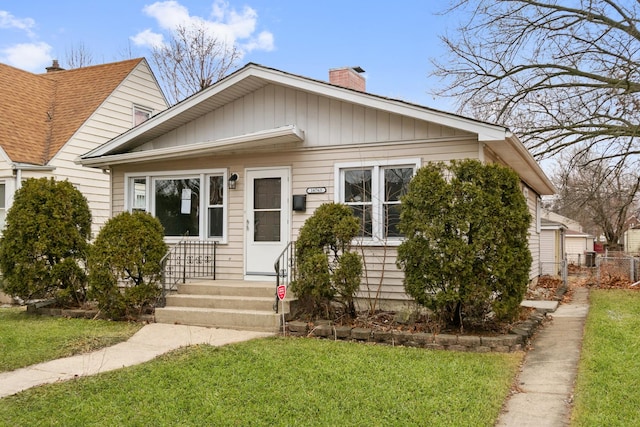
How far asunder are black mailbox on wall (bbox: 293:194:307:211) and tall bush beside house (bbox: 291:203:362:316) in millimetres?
1407

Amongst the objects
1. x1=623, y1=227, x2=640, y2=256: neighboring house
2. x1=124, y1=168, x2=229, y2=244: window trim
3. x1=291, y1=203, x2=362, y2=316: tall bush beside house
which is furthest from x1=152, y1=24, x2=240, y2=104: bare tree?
x1=623, y1=227, x2=640, y2=256: neighboring house

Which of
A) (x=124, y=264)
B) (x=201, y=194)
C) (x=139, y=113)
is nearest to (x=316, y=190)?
(x=201, y=194)

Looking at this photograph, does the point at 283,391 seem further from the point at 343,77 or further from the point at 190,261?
the point at 343,77

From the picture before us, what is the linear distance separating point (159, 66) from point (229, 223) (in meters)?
18.4

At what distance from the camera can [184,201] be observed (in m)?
10.1

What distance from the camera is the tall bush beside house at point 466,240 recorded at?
21.6ft

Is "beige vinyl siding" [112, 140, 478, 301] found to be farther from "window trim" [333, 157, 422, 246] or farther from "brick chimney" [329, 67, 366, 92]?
"brick chimney" [329, 67, 366, 92]

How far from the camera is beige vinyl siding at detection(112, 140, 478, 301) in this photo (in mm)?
8375

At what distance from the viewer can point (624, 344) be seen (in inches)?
257

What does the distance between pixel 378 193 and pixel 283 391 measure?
14.8 feet

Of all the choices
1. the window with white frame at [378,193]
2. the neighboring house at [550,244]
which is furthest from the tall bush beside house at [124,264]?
the neighboring house at [550,244]

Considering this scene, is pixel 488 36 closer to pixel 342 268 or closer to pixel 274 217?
pixel 274 217

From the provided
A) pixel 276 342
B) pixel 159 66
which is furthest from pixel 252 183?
pixel 159 66

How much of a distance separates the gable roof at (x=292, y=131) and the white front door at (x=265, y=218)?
0.91 metres
